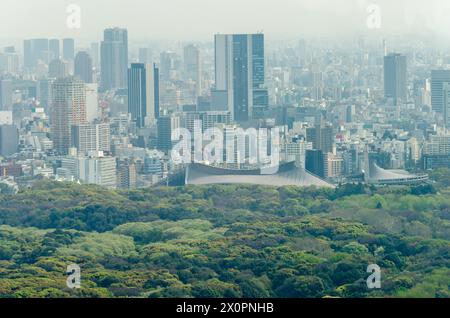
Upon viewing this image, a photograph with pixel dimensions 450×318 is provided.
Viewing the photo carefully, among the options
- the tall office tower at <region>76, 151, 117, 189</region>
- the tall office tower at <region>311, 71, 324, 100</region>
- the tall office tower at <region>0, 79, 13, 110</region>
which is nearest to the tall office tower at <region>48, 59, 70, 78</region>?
the tall office tower at <region>0, 79, 13, 110</region>

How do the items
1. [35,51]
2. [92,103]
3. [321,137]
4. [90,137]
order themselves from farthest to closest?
1. [92,103]
2. [90,137]
3. [321,137]
4. [35,51]

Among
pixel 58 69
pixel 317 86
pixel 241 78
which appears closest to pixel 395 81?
pixel 317 86

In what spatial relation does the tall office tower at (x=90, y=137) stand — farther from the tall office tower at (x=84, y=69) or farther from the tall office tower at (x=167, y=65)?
the tall office tower at (x=167, y=65)

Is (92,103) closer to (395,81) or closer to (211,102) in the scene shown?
(211,102)

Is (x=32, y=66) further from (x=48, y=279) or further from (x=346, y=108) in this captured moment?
(x=48, y=279)

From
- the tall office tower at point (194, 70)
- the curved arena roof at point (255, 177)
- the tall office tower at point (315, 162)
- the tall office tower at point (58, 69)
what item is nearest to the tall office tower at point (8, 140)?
the tall office tower at point (58, 69)

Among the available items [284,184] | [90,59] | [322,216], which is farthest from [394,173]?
[90,59]
